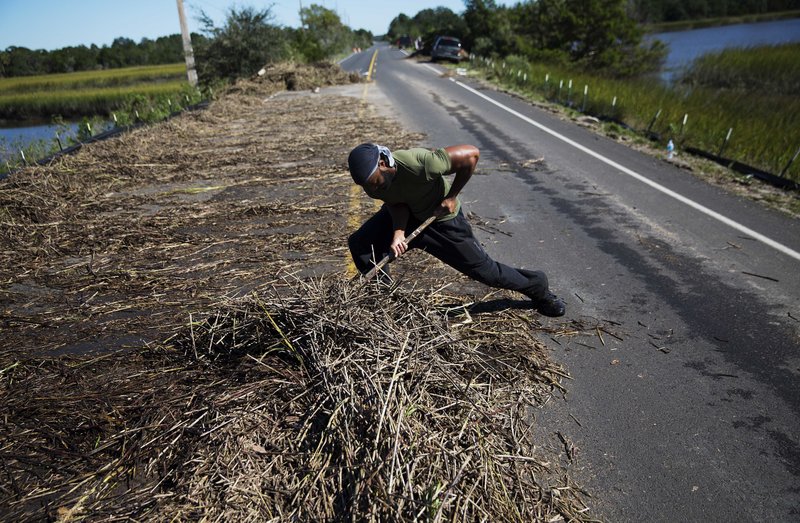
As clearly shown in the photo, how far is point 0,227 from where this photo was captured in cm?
591

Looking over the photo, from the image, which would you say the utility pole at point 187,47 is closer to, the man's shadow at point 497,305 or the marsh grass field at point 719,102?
the marsh grass field at point 719,102

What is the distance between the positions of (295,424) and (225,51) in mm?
23637

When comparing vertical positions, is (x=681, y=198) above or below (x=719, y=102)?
below

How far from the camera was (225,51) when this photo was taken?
74.3 ft

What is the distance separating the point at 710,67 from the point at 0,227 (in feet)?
78.9

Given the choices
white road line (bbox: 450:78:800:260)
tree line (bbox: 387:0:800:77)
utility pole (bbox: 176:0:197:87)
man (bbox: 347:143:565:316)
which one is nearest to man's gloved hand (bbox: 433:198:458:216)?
man (bbox: 347:143:565:316)

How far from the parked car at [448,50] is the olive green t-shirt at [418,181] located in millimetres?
33425

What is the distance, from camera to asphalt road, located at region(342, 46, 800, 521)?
8.84 feet

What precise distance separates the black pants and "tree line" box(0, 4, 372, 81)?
71.9ft

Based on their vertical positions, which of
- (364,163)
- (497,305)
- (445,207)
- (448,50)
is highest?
(448,50)

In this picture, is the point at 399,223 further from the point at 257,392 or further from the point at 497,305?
the point at 257,392

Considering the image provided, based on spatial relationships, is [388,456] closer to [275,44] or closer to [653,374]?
[653,374]

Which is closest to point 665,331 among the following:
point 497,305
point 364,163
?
point 497,305

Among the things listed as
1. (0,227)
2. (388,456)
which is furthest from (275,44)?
(388,456)
